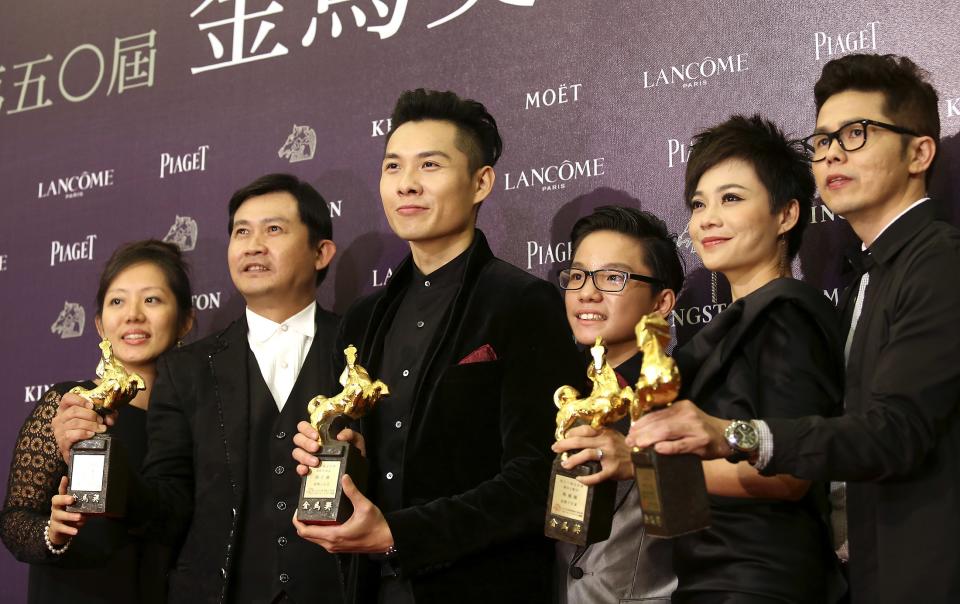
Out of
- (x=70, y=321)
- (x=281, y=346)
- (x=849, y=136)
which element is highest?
(x=849, y=136)

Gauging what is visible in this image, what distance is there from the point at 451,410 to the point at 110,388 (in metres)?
0.92

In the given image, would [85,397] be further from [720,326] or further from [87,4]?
[87,4]

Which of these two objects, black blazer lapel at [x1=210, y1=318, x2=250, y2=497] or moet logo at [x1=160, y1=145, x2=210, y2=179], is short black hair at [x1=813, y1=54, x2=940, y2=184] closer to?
black blazer lapel at [x1=210, y1=318, x2=250, y2=497]

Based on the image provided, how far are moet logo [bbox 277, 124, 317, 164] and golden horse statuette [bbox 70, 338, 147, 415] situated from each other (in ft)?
4.54

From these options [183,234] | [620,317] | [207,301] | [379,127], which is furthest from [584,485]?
[183,234]

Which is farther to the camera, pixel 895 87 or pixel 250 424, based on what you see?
pixel 250 424

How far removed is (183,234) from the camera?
14.0 ft

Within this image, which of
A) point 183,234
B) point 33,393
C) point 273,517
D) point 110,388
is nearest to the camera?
point 110,388

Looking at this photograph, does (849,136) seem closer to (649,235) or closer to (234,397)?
(649,235)

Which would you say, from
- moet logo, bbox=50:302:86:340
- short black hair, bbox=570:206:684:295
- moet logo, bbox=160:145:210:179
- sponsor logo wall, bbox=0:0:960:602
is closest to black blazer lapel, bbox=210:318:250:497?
sponsor logo wall, bbox=0:0:960:602

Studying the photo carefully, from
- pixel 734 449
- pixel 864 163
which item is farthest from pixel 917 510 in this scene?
pixel 864 163

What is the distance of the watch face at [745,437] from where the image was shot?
6.61ft

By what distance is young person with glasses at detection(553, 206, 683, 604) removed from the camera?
2578 mm

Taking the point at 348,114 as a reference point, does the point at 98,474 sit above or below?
below
